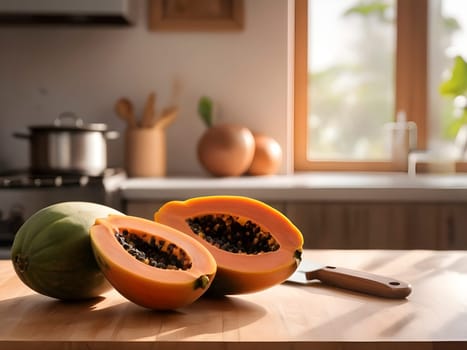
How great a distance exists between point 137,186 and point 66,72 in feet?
2.80

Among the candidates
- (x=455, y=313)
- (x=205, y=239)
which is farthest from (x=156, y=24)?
(x=455, y=313)

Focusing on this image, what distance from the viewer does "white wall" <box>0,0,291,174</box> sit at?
9.55 feet

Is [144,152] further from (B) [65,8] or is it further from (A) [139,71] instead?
(B) [65,8]

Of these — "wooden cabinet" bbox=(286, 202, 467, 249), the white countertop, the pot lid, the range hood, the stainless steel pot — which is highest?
the range hood

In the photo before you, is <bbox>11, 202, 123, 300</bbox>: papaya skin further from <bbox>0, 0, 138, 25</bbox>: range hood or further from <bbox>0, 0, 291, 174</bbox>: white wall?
<bbox>0, 0, 291, 174</bbox>: white wall

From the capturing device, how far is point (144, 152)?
272cm

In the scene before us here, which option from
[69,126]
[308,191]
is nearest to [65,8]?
[69,126]

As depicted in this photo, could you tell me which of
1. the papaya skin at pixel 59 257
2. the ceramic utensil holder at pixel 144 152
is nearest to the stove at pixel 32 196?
the ceramic utensil holder at pixel 144 152

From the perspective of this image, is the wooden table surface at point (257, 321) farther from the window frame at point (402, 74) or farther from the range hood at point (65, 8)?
the window frame at point (402, 74)

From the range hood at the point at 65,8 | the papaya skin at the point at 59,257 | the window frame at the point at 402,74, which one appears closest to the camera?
the papaya skin at the point at 59,257

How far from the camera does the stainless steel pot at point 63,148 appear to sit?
240 centimetres

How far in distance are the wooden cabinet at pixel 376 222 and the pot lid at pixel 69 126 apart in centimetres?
32

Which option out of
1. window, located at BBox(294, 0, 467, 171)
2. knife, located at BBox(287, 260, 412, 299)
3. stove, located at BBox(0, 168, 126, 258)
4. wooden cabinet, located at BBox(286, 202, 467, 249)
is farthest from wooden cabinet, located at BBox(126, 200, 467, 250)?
knife, located at BBox(287, 260, 412, 299)

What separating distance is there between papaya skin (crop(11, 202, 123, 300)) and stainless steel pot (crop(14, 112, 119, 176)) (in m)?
1.56
